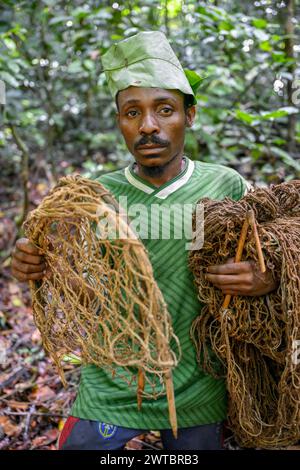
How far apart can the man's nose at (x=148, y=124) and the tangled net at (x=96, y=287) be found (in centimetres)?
42

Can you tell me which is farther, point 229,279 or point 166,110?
point 166,110

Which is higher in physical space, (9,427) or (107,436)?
(107,436)

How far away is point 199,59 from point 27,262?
2854mm

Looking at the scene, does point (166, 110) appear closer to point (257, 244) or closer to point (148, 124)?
point (148, 124)

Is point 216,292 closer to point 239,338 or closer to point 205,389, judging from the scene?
point 239,338

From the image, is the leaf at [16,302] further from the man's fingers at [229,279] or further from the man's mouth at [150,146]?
the man's fingers at [229,279]

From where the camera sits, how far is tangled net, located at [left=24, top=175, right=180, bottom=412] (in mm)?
1492

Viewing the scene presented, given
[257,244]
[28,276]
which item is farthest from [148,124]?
[28,276]

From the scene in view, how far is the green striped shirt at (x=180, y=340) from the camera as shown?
6.42 feet

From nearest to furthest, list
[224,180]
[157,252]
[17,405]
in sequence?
[157,252], [224,180], [17,405]

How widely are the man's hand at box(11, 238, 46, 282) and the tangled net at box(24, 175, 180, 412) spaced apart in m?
0.03

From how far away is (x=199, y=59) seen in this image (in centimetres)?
404

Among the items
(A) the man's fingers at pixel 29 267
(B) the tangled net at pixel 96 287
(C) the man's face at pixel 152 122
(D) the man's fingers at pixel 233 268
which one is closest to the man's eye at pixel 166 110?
(C) the man's face at pixel 152 122

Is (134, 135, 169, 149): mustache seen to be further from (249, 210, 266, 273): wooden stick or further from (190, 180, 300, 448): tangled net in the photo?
(249, 210, 266, 273): wooden stick
